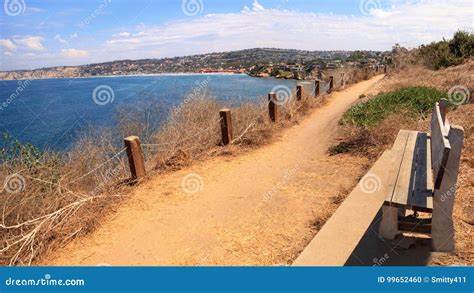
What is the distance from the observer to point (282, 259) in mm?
3881

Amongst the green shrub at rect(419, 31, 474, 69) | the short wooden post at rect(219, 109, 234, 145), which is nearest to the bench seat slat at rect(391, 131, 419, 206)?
the short wooden post at rect(219, 109, 234, 145)

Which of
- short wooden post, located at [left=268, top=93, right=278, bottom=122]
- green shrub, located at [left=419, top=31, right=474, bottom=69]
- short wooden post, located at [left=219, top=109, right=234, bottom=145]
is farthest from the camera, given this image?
green shrub, located at [left=419, top=31, right=474, bottom=69]

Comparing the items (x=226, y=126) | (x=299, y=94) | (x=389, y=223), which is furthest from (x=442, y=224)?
(x=299, y=94)

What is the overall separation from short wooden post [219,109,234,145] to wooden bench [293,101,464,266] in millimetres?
3945

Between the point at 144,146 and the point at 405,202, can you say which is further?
the point at 144,146

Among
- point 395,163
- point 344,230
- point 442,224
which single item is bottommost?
point 344,230

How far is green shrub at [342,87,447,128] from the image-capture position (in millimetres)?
8484

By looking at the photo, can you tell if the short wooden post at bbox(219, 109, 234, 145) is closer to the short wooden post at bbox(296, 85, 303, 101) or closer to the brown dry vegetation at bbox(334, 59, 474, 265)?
the brown dry vegetation at bbox(334, 59, 474, 265)

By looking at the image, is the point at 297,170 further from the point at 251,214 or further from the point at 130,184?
the point at 130,184

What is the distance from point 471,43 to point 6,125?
2719cm

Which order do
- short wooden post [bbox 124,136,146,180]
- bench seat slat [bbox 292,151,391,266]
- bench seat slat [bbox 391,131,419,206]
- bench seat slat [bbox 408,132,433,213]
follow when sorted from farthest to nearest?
short wooden post [bbox 124,136,146,180], bench seat slat [bbox 292,151,391,266], bench seat slat [bbox 391,131,419,206], bench seat slat [bbox 408,132,433,213]

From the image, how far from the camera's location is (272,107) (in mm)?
10078

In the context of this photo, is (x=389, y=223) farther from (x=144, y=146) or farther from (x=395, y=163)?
(x=144, y=146)

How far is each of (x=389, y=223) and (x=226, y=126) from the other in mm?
5176
